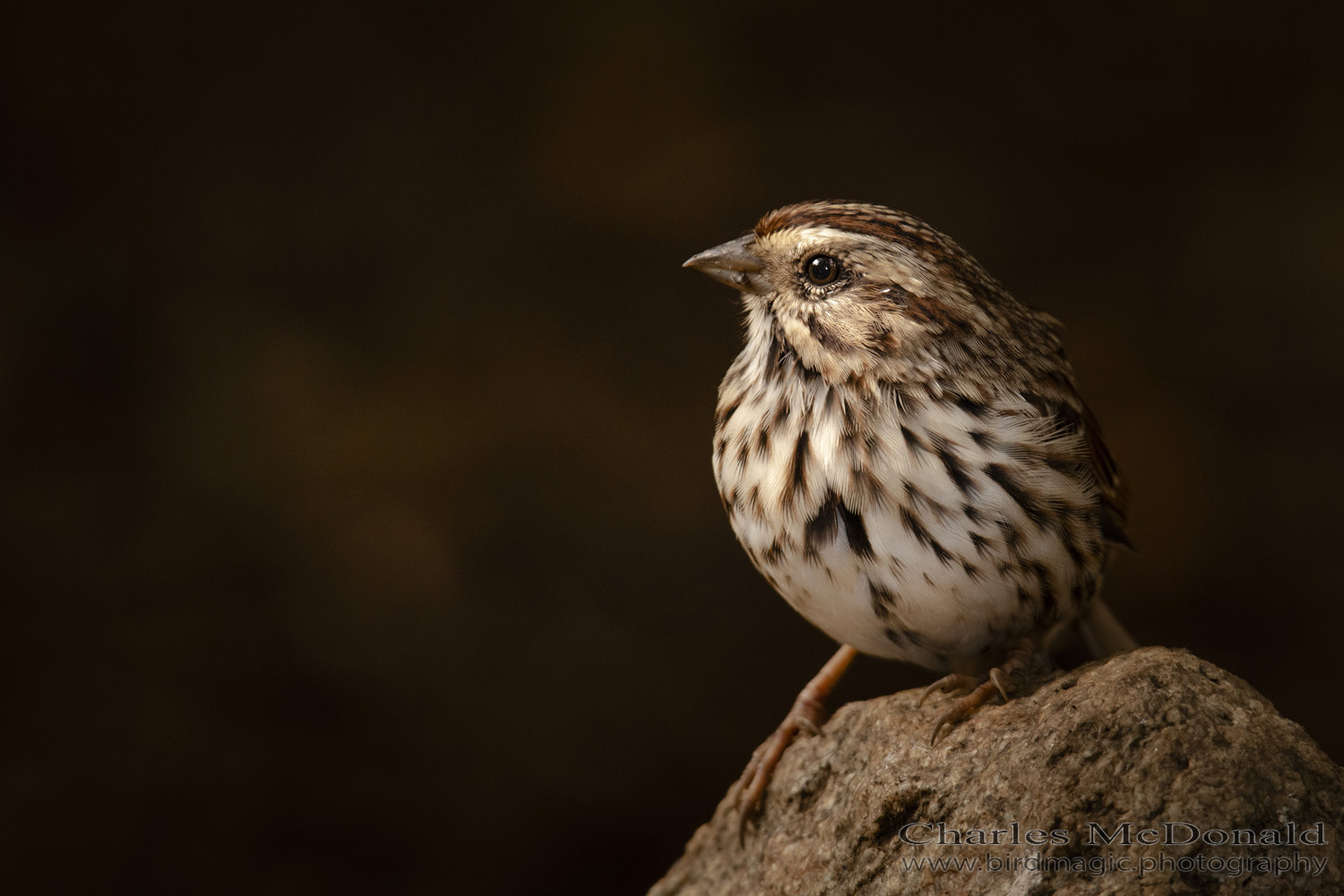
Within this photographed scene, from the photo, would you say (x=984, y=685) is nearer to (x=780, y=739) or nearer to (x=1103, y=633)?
(x=780, y=739)

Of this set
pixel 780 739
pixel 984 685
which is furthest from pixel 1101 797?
pixel 780 739

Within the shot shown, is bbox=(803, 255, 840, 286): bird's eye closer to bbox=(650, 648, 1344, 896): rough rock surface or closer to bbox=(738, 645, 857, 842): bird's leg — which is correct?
bbox=(650, 648, 1344, 896): rough rock surface

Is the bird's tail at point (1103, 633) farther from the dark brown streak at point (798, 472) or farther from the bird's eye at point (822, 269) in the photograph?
the bird's eye at point (822, 269)

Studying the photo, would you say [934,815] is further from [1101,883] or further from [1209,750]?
[1209,750]

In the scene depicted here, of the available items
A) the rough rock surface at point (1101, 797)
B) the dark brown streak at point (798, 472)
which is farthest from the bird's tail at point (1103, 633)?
the dark brown streak at point (798, 472)

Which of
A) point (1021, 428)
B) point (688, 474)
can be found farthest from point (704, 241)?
point (1021, 428)

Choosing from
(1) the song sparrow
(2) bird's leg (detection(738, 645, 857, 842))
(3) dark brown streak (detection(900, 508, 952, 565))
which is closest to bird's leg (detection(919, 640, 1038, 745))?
(1) the song sparrow

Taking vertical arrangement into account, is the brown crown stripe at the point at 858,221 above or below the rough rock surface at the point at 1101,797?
above
